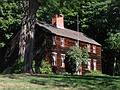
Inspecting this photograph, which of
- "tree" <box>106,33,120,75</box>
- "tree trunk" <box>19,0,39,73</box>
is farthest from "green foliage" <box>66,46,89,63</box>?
"tree trunk" <box>19,0,39,73</box>

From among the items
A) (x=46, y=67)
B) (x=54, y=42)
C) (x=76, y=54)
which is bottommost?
(x=46, y=67)

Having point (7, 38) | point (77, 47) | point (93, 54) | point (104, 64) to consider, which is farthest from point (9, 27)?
point (104, 64)

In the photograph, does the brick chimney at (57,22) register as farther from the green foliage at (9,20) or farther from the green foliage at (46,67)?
the green foliage at (46,67)

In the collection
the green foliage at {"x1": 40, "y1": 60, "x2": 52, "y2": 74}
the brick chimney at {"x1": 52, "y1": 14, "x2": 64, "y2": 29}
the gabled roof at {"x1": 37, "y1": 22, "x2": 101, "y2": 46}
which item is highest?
the brick chimney at {"x1": 52, "y1": 14, "x2": 64, "y2": 29}

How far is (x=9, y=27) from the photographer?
6022 cm

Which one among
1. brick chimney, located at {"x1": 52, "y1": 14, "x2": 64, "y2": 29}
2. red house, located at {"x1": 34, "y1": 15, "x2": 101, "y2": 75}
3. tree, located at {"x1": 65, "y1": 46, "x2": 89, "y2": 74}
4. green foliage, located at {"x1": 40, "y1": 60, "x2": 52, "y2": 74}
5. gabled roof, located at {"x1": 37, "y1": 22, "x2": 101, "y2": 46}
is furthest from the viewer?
brick chimney, located at {"x1": 52, "y1": 14, "x2": 64, "y2": 29}

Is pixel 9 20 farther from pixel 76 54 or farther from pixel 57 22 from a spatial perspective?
pixel 76 54

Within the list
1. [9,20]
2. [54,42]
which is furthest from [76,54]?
[9,20]

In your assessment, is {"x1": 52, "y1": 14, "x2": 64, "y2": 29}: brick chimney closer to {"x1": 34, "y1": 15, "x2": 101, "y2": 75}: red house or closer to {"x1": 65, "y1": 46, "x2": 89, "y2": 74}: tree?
→ {"x1": 34, "y1": 15, "x2": 101, "y2": 75}: red house

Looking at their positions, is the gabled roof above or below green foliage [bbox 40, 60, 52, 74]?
above

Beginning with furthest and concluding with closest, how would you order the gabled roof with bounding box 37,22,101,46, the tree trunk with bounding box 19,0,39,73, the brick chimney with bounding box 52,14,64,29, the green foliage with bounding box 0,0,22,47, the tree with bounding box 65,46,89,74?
the brick chimney with bounding box 52,14,64,29 → the tree with bounding box 65,46,89,74 → the gabled roof with bounding box 37,22,101,46 → the green foliage with bounding box 0,0,22,47 → the tree trunk with bounding box 19,0,39,73

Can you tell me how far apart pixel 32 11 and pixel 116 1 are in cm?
1121

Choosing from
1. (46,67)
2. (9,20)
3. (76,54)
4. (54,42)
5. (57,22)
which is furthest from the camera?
(57,22)

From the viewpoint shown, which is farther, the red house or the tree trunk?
the red house
